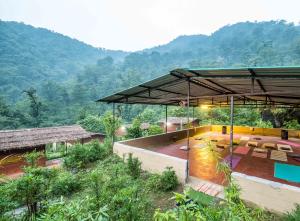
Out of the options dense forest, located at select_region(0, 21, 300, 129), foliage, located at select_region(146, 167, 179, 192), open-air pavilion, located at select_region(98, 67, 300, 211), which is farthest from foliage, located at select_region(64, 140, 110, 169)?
dense forest, located at select_region(0, 21, 300, 129)

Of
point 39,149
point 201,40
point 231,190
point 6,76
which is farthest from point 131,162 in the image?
point 201,40

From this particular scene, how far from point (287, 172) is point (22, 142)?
16033mm

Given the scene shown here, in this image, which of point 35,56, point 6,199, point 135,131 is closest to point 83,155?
point 135,131

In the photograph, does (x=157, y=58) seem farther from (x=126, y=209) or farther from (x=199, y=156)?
(x=126, y=209)

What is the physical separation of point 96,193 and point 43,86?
183 ft

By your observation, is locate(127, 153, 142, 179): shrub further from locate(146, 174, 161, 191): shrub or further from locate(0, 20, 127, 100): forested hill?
locate(0, 20, 127, 100): forested hill

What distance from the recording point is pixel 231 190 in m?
1.79

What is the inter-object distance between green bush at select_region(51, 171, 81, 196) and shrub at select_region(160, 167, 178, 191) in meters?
3.16

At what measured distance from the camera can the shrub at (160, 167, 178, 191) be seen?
5499 millimetres

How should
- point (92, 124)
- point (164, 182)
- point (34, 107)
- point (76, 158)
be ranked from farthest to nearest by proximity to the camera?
point (34, 107) → point (92, 124) → point (76, 158) → point (164, 182)

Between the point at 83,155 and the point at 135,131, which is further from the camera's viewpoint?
the point at 135,131

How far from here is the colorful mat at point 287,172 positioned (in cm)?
595

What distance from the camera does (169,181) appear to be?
5.59 metres

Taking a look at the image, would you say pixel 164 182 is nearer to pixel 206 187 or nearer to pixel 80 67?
pixel 206 187
